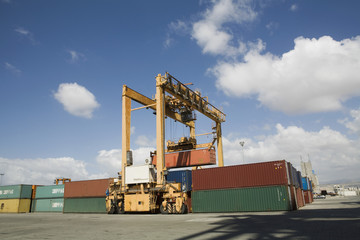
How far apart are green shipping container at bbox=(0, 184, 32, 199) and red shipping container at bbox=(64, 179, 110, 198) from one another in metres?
9.97

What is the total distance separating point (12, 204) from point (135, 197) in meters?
25.0

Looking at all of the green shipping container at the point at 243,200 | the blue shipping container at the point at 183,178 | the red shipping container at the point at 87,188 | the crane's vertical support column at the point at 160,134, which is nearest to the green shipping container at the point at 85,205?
the red shipping container at the point at 87,188

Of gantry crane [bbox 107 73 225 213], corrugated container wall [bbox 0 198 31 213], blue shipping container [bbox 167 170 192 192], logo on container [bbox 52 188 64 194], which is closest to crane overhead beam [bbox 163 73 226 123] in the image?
gantry crane [bbox 107 73 225 213]

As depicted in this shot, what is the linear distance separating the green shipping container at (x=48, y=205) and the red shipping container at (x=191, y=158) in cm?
1432

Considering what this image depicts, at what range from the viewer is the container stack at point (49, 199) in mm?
34469

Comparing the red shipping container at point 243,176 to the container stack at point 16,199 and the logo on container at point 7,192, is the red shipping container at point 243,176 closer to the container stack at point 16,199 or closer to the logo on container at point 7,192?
the container stack at point 16,199

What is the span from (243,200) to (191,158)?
1032cm

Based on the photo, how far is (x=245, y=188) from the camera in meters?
21.8

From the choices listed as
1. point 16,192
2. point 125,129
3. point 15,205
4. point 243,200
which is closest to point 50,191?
point 16,192

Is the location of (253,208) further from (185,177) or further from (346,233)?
(346,233)

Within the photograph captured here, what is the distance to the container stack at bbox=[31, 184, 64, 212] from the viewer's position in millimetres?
34469

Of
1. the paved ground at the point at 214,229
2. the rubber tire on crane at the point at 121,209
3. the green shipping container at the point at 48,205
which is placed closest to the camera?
the paved ground at the point at 214,229

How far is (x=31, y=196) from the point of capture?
3819 cm

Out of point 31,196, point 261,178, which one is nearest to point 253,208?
point 261,178
